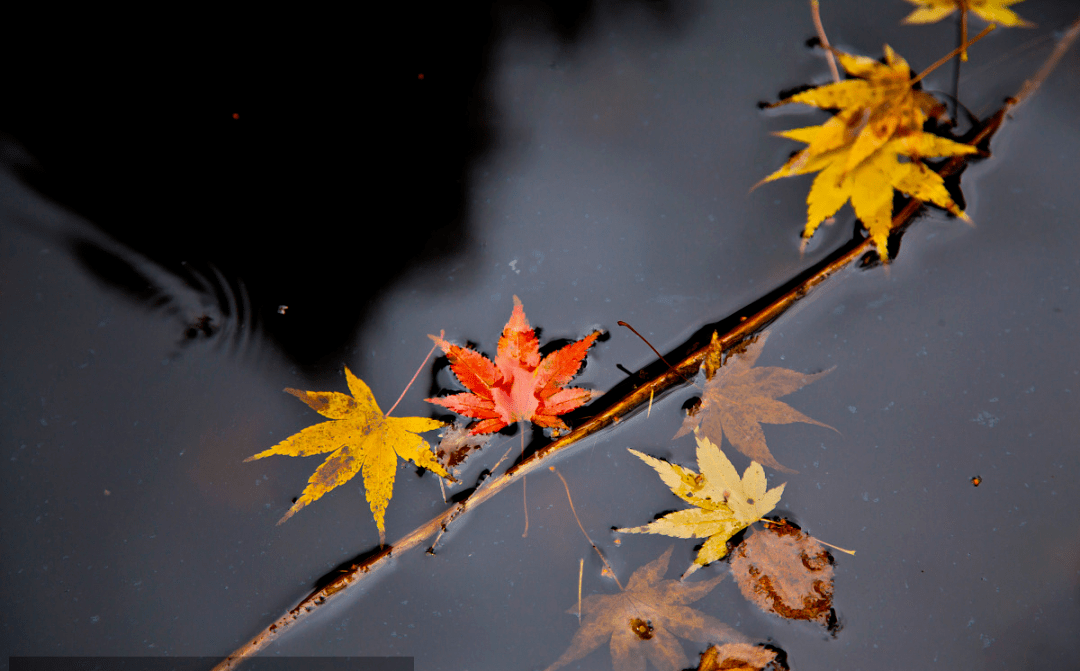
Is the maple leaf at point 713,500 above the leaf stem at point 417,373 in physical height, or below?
below

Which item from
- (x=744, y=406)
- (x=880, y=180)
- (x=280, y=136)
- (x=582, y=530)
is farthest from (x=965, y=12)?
(x=280, y=136)

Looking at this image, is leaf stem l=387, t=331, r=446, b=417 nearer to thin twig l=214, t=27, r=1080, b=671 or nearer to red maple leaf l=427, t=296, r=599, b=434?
red maple leaf l=427, t=296, r=599, b=434

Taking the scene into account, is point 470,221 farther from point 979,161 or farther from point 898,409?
point 979,161

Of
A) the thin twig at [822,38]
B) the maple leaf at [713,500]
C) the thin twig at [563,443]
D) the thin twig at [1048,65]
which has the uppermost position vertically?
the thin twig at [822,38]

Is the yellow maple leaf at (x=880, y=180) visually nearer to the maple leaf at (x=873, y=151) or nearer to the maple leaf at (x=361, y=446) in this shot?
the maple leaf at (x=873, y=151)

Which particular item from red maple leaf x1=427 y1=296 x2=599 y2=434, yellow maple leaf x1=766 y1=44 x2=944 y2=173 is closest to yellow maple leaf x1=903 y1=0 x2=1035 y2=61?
yellow maple leaf x1=766 y1=44 x2=944 y2=173

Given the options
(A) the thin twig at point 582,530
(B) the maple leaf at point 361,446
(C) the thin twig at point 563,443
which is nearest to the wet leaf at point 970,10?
(C) the thin twig at point 563,443

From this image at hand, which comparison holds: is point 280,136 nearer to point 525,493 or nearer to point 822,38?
point 525,493
